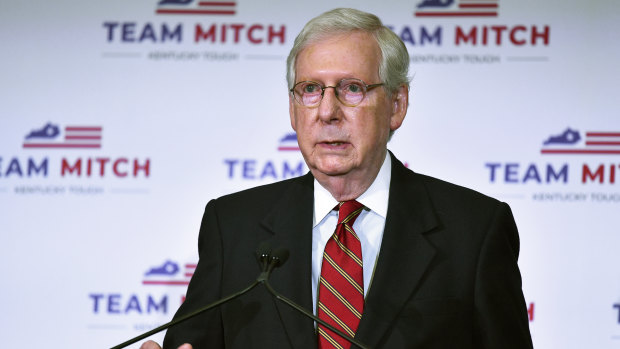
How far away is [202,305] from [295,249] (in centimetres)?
30

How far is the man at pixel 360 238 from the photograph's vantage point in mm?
2141

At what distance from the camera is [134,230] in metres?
3.90

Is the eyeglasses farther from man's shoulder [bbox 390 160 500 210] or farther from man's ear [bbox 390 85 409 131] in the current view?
man's shoulder [bbox 390 160 500 210]

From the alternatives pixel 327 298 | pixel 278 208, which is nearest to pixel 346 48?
pixel 278 208

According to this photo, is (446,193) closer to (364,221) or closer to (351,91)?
(364,221)

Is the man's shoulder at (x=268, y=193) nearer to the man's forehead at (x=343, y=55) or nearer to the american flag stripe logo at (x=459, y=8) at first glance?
the man's forehead at (x=343, y=55)

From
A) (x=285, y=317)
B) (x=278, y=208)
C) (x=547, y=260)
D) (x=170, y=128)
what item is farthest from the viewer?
(x=170, y=128)

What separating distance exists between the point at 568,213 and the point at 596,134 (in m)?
0.38

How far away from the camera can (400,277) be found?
217cm

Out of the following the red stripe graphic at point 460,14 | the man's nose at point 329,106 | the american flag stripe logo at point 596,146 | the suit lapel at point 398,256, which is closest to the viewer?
the suit lapel at point 398,256

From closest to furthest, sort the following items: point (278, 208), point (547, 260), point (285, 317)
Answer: point (285, 317) < point (278, 208) < point (547, 260)

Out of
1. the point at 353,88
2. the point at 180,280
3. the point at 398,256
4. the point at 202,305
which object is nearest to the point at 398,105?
the point at 353,88

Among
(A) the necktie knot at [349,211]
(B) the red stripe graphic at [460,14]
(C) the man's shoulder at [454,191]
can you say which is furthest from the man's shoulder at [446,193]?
(B) the red stripe graphic at [460,14]

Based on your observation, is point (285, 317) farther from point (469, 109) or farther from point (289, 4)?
point (289, 4)
